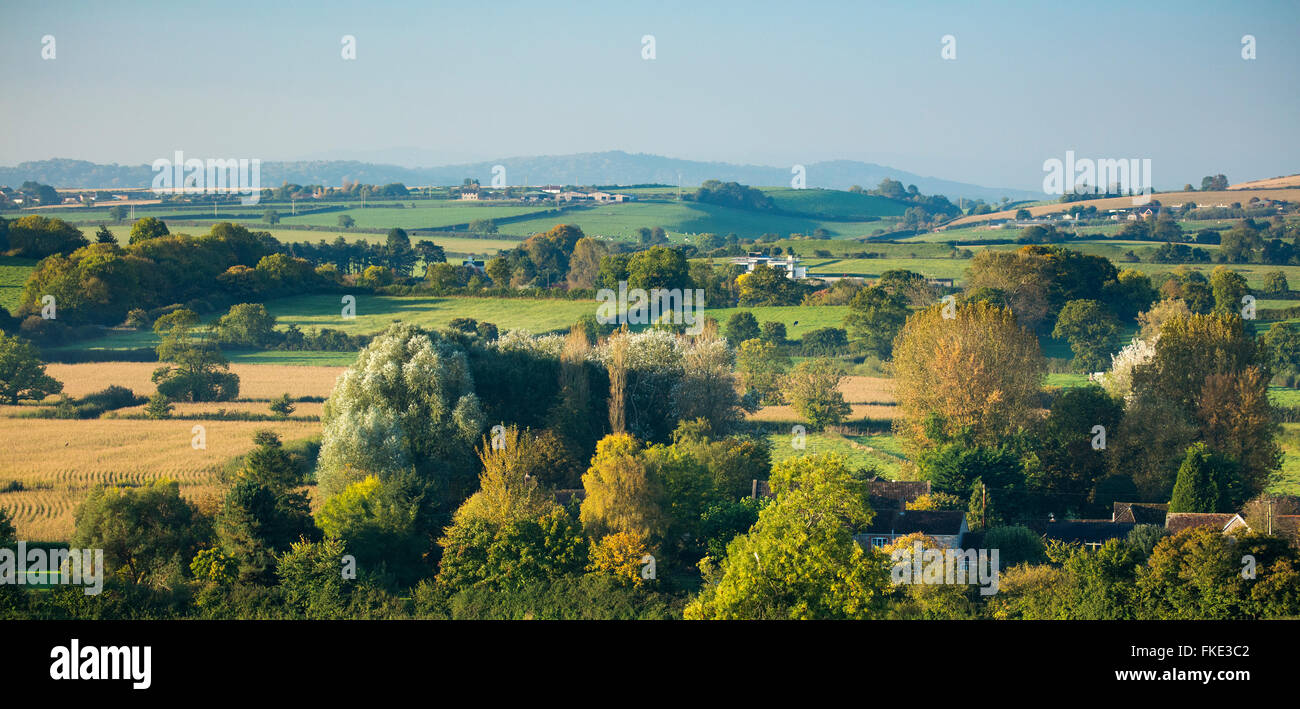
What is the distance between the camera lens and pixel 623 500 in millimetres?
29031

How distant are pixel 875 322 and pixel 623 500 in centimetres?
4111

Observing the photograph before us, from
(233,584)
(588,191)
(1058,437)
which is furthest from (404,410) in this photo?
(588,191)

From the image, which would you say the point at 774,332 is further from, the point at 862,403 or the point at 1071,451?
the point at 1071,451

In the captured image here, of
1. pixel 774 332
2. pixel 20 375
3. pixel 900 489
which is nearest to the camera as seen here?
pixel 900 489

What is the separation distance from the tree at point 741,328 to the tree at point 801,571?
138 feet

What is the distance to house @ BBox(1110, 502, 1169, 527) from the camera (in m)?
33.4

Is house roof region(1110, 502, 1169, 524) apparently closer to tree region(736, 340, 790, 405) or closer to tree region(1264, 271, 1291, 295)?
tree region(736, 340, 790, 405)

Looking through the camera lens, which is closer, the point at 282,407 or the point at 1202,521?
the point at 1202,521

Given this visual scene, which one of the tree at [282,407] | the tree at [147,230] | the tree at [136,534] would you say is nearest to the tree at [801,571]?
the tree at [136,534]

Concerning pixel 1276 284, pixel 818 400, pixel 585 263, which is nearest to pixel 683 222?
pixel 585 263

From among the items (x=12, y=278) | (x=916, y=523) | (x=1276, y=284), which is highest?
(x=12, y=278)

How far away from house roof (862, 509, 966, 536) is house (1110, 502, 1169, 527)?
6193mm

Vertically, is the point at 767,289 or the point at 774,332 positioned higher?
the point at 767,289
